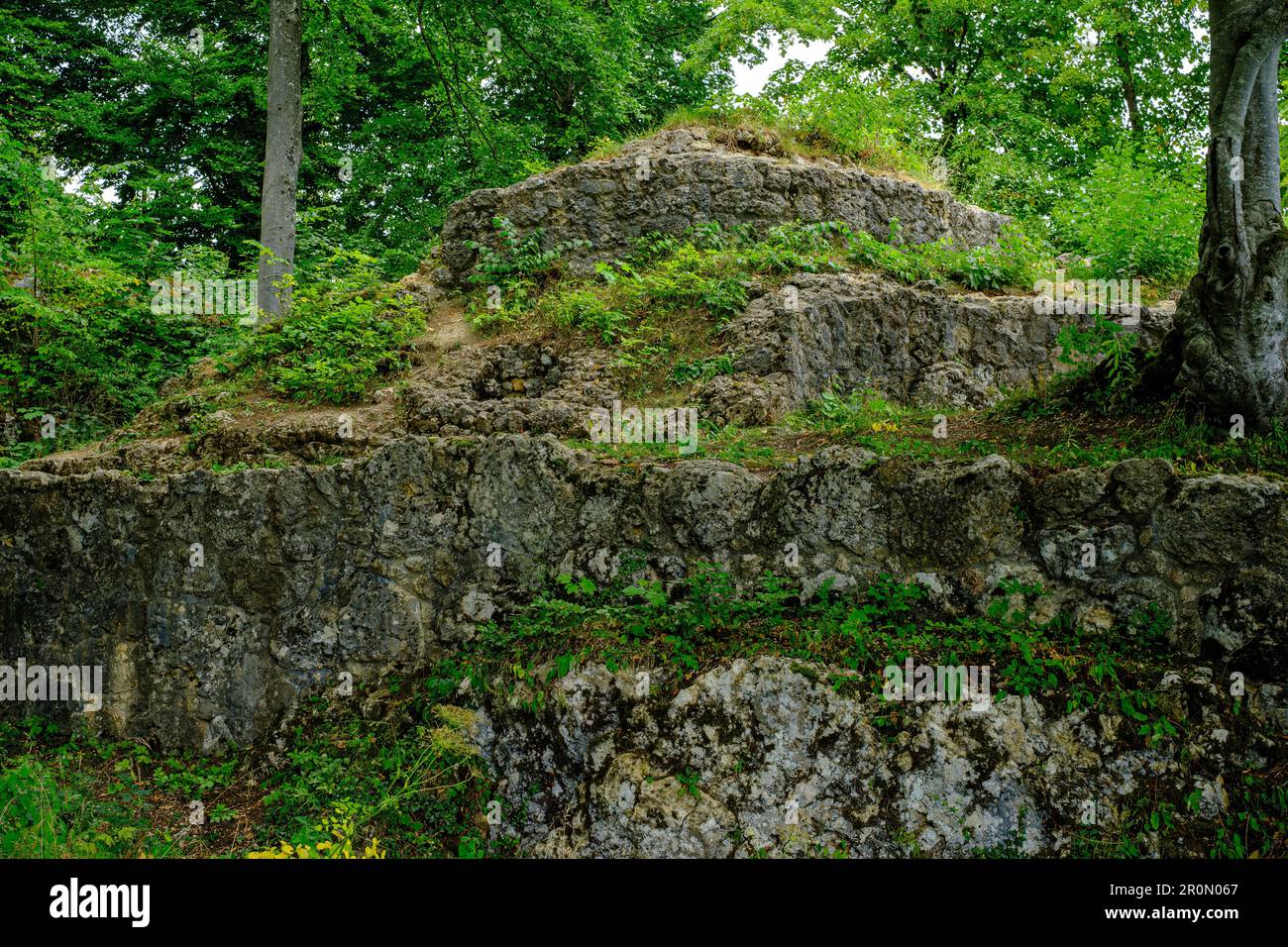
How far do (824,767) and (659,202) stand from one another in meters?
8.57

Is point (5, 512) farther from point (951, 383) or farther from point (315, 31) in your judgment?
point (315, 31)

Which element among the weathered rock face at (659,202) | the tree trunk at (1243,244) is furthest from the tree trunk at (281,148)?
the tree trunk at (1243,244)

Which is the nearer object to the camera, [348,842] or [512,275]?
[348,842]

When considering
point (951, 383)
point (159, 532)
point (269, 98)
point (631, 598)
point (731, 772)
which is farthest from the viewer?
point (269, 98)

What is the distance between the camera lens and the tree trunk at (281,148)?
12086mm

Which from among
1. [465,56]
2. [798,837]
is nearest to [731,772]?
[798,837]

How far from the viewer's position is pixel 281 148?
12.2 meters

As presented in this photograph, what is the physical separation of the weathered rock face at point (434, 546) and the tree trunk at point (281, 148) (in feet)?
17.6

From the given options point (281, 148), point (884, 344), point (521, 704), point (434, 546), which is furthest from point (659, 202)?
point (521, 704)

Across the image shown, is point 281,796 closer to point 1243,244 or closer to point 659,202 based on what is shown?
point 1243,244

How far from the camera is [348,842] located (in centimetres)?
551

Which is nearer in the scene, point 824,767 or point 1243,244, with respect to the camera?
point 824,767

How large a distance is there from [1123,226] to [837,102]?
191 inches

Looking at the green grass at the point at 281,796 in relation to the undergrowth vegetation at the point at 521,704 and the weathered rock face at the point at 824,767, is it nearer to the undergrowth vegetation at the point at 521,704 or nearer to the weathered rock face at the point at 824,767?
the undergrowth vegetation at the point at 521,704
